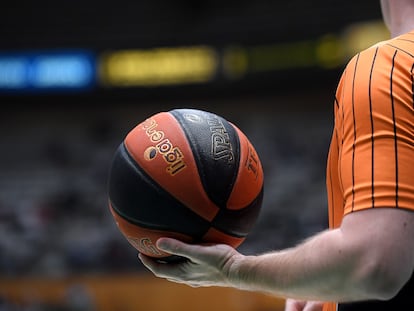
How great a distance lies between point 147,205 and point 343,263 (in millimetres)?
614

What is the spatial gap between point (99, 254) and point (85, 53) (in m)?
5.56

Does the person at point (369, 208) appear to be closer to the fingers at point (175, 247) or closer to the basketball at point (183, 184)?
the fingers at point (175, 247)

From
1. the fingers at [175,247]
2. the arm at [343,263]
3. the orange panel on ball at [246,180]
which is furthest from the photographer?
the orange panel on ball at [246,180]

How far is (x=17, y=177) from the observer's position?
649 inches

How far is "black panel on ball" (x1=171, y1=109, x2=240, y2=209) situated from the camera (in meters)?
1.74

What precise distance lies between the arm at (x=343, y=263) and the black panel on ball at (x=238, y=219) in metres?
0.27

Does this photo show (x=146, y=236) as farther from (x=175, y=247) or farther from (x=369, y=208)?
(x=369, y=208)

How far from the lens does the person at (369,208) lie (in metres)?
1.20

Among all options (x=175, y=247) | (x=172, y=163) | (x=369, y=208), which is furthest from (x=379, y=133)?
(x=172, y=163)

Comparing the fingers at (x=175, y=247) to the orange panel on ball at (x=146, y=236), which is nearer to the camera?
the fingers at (x=175, y=247)

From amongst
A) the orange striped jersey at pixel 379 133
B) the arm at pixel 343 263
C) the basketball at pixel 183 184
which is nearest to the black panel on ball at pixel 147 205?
the basketball at pixel 183 184

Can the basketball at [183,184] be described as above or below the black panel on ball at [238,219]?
above

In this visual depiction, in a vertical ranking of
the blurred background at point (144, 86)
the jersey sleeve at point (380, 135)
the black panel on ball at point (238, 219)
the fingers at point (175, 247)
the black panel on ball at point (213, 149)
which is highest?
the jersey sleeve at point (380, 135)

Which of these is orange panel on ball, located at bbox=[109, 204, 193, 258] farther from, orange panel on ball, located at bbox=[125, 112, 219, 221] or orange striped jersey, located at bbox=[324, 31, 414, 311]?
orange striped jersey, located at bbox=[324, 31, 414, 311]
